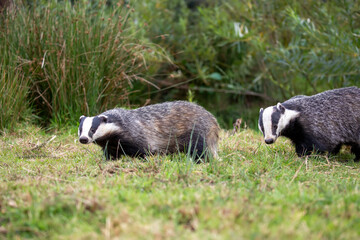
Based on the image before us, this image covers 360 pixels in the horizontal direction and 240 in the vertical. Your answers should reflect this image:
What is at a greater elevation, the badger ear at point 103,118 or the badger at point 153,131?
the badger ear at point 103,118

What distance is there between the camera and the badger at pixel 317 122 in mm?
5102

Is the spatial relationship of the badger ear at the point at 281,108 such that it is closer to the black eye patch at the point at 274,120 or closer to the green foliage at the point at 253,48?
the black eye patch at the point at 274,120

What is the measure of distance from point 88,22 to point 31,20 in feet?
2.94

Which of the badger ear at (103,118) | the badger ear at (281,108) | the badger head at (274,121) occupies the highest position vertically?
the badger ear at (281,108)

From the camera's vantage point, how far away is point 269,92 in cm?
1048

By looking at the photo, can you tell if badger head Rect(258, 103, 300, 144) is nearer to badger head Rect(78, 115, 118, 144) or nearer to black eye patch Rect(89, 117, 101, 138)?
badger head Rect(78, 115, 118, 144)

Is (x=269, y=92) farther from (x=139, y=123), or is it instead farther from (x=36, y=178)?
(x=36, y=178)

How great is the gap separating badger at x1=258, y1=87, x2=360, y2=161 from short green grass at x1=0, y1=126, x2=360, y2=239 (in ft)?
1.84

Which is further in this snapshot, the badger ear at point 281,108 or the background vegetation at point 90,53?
the background vegetation at point 90,53

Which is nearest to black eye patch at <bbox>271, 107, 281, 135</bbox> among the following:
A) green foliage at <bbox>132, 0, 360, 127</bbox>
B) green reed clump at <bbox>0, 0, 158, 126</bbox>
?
green foliage at <bbox>132, 0, 360, 127</bbox>

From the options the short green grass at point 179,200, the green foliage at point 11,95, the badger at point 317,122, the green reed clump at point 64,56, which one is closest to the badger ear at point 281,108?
the badger at point 317,122

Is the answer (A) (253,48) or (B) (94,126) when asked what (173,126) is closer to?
(B) (94,126)

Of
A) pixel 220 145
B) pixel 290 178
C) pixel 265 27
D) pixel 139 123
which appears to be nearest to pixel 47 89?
pixel 139 123

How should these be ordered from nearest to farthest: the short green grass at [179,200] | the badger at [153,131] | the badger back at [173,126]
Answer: the short green grass at [179,200] → the badger at [153,131] → the badger back at [173,126]
